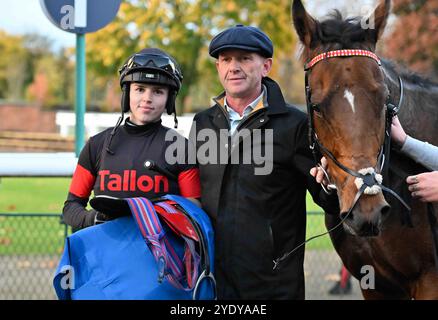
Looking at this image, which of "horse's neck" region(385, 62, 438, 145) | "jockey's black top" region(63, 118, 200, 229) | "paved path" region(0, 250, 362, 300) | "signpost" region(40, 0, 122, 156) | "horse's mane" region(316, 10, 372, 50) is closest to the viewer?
"horse's mane" region(316, 10, 372, 50)

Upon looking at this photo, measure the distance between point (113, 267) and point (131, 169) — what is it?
592 millimetres

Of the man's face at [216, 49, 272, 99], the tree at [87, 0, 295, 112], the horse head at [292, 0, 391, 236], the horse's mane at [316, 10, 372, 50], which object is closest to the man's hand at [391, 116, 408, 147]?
the horse head at [292, 0, 391, 236]

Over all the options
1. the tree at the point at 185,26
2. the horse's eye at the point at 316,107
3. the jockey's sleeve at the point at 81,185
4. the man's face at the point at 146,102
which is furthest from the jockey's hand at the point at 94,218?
the tree at the point at 185,26

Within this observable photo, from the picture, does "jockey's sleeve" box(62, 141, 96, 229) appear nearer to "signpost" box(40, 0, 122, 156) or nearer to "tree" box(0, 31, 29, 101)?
"signpost" box(40, 0, 122, 156)

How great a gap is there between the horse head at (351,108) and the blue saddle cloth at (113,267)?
0.76m

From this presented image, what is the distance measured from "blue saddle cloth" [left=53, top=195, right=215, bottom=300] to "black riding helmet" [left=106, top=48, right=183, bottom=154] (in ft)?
1.81

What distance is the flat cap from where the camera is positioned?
3.55 m

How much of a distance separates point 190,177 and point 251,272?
0.60 m

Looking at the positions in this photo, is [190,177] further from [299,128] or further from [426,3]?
[426,3]

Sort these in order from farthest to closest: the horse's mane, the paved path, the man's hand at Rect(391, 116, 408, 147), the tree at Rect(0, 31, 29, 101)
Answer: the tree at Rect(0, 31, 29, 101) < the paved path < the man's hand at Rect(391, 116, 408, 147) < the horse's mane

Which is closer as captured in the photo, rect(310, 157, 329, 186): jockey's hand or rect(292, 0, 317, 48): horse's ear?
rect(310, 157, 329, 186): jockey's hand

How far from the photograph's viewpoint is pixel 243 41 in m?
3.55

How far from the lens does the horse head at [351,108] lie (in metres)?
3.04

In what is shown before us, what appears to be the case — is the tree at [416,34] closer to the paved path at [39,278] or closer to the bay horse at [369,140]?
the paved path at [39,278]
